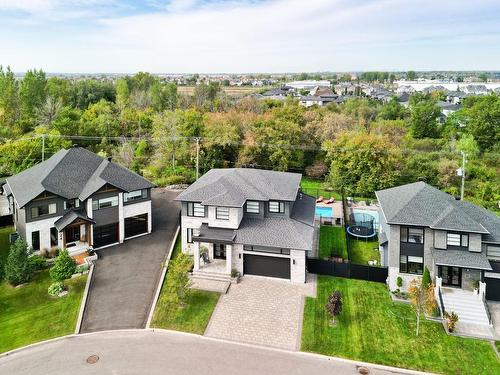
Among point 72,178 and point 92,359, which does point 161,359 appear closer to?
point 92,359

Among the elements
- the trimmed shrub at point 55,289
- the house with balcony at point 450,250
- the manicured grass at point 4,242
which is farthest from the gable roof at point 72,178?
the house with balcony at point 450,250

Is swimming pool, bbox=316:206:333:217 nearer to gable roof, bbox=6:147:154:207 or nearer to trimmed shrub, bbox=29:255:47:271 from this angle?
gable roof, bbox=6:147:154:207

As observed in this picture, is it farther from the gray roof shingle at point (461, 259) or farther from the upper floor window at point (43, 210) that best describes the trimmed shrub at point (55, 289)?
the gray roof shingle at point (461, 259)

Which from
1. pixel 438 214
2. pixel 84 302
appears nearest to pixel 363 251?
pixel 438 214

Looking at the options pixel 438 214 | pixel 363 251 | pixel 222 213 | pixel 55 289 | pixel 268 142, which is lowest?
pixel 55 289

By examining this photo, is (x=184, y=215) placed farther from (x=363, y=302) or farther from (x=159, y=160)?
(x=159, y=160)

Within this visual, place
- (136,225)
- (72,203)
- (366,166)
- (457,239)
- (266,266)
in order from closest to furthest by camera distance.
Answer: (457,239) < (266,266) < (72,203) < (136,225) < (366,166)
